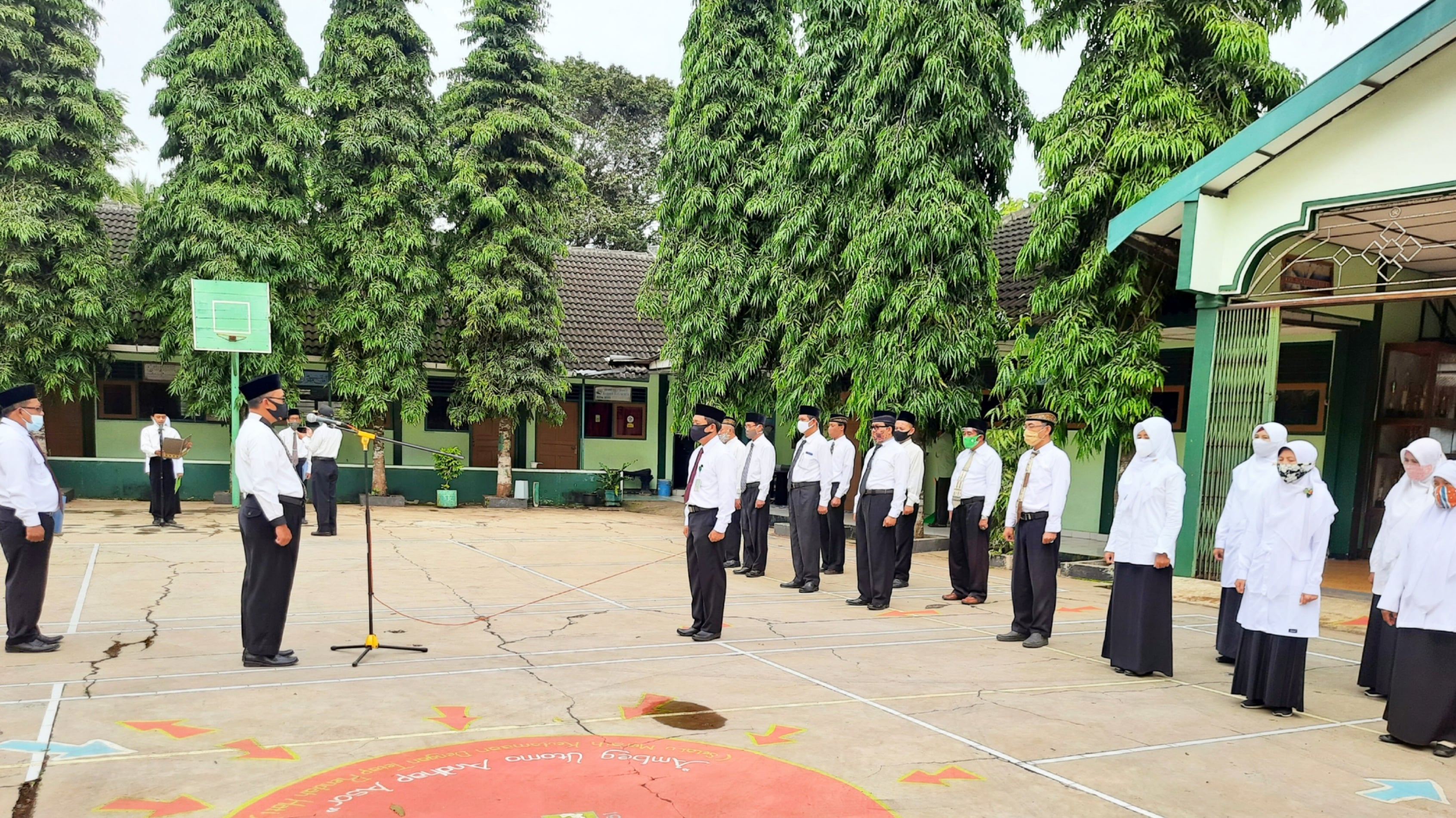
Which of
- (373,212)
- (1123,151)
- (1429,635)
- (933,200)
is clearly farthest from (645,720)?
(373,212)

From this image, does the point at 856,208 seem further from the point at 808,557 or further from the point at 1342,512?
the point at 1342,512

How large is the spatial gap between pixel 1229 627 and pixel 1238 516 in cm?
96

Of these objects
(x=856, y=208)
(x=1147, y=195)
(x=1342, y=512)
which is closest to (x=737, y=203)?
(x=856, y=208)

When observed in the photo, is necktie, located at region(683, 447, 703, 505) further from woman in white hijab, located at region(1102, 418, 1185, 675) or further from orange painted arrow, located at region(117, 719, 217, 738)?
orange painted arrow, located at region(117, 719, 217, 738)

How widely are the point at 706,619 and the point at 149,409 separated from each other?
628 inches

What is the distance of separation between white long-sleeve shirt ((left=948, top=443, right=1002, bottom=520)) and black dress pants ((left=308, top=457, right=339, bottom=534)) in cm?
851

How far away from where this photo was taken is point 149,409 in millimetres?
18797

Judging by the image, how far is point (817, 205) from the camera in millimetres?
14586

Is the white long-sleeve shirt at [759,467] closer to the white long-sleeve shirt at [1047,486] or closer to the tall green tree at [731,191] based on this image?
the white long-sleeve shirt at [1047,486]

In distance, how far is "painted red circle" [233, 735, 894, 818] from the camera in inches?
160

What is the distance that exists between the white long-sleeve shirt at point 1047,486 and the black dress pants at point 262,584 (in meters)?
5.50

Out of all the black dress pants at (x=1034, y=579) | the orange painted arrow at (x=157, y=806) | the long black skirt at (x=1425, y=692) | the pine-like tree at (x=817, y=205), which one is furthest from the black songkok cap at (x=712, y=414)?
the pine-like tree at (x=817, y=205)

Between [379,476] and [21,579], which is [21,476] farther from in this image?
[379,476]

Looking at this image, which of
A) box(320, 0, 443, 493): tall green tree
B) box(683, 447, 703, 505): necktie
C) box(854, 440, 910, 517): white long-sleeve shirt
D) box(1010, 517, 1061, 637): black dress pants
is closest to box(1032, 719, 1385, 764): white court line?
box(1010, 517, 1061, 637): black dress pants
